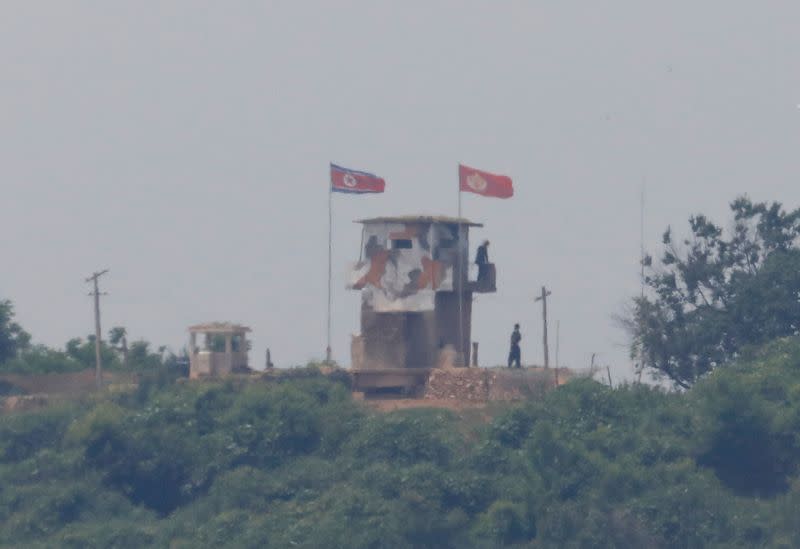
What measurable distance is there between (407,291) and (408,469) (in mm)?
7982

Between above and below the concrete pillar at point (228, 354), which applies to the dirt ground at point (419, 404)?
below

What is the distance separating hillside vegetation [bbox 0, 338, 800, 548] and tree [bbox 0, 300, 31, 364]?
889 centimetres

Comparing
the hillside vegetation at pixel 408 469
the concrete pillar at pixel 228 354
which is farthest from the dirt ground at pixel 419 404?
the concrete pillar at pixel 228 354

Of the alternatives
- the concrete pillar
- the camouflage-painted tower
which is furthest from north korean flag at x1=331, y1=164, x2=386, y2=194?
the concrete pillar

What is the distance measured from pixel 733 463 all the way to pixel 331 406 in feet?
27.6

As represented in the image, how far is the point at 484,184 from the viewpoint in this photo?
48.4 m

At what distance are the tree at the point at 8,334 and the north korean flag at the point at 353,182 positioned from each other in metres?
10.5

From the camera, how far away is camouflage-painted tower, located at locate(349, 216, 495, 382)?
49500 mm

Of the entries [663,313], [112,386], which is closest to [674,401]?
[663,313]

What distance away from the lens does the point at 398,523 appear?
40.8 m

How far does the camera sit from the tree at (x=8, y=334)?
181 ft

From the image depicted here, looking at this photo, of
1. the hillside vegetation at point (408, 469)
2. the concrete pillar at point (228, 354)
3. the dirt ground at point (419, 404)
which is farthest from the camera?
the concrete pillar at point (228, 354)

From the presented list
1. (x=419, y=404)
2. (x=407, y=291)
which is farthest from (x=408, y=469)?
(x=407, y=291)

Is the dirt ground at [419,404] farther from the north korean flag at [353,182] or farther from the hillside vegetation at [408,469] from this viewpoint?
the north korean flag at [353,182]
